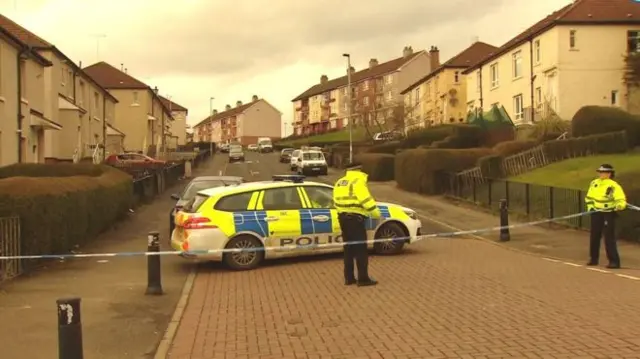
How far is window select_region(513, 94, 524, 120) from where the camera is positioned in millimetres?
42188

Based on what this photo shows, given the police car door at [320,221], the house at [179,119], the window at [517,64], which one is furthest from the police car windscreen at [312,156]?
the house at [179,119]

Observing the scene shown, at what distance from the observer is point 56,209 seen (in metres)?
11.1

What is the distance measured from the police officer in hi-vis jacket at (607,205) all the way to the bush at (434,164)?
16.2 metres

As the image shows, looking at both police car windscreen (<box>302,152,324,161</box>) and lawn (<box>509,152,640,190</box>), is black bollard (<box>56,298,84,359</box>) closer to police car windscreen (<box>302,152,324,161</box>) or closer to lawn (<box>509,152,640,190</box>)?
lawn (<box>509,152,640,190</box>)

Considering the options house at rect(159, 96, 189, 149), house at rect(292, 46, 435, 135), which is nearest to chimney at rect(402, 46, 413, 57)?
house at rect(292, 46, 435, 135)

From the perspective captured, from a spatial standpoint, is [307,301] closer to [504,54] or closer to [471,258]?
[471,258]

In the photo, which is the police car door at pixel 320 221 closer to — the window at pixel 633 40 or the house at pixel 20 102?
the house at pixel 20 102

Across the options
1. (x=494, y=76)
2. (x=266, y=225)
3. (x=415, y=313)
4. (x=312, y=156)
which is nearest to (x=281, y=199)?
(x=266, y=225)

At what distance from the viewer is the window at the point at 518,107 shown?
4219cm

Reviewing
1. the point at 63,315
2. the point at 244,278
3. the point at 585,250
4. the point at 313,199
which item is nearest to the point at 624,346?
the point at 63,315

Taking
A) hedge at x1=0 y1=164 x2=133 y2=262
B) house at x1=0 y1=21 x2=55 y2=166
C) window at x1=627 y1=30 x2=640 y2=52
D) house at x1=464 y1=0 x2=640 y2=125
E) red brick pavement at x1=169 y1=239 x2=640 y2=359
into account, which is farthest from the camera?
window at x1=627 y1=30 x2=640 y2=52

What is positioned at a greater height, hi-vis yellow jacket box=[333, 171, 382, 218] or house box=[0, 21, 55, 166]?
house box=[0, 21, 55, 166]

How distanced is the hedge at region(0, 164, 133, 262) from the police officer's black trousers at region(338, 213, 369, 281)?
485cm

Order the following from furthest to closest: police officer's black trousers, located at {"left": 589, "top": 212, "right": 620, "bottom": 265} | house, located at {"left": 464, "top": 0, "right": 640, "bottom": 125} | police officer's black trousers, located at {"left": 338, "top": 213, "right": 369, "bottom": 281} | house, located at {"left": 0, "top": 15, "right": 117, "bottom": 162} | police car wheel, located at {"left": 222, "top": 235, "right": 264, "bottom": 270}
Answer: house, located at {"left": 464, "top": 0, "right": 640, "bottom": 125} → house, located at {"left": 0, "top": 15, "right": 117, "bottom": 162} → police car wheel, located at {"left": 222, "top": 235, "right": 264, "bottom": 270} → police officer's black trousers, located at {"left": 589, "top": 212, "right": 620, "bottom": 265} → police officer's black trousers, located at {"left": 338, "top": 213, "right": 369, "bottom": 281}
